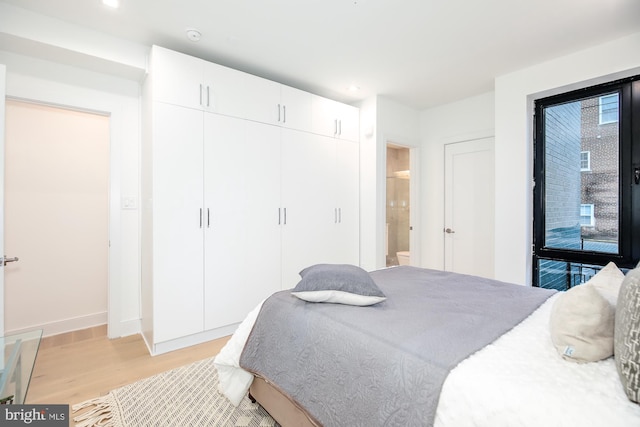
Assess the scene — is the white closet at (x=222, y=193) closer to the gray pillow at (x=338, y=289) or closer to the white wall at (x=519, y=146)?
the gray pillow at (x=338, y=289)

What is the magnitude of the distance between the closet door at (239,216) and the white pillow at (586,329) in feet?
8.11

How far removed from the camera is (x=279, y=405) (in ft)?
5.02

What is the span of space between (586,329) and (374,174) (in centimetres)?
294

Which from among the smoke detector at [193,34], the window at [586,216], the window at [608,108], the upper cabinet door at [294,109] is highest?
the smoke detector at [193,34]

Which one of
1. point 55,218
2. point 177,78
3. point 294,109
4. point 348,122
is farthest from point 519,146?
point 55,218

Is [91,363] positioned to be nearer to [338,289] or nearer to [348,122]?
[338,289]

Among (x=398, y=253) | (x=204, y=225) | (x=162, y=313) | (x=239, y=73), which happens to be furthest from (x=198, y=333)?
(x=398, y=253)

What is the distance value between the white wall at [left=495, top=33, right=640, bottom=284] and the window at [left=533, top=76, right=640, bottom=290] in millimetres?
113

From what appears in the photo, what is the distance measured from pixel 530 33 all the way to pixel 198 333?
3803mm

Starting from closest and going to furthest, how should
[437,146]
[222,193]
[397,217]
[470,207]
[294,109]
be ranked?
1. [222,193]
2. [294,109]
3. [470,207]
4. [437,146]
5. [397,217]

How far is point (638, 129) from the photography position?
253cm

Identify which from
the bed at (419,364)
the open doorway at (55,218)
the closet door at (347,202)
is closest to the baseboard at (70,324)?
the open doorway at (55,218)

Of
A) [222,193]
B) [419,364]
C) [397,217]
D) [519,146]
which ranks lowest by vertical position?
[419,364]

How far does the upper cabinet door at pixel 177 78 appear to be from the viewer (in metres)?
2.50
